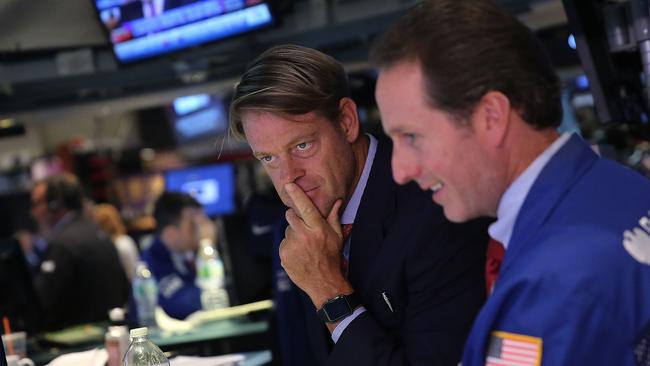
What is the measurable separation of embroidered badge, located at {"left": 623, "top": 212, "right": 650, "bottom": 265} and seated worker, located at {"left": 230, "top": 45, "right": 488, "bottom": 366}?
53 centimetres

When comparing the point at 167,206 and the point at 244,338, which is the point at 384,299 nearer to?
the point at 244,338

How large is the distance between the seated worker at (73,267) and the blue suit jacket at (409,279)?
414 centimetres

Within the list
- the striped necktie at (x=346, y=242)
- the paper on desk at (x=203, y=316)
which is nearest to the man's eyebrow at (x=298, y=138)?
the striped necktie at (x=346, y=242)

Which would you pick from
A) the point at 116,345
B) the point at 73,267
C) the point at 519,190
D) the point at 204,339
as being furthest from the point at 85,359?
the point at 73,267

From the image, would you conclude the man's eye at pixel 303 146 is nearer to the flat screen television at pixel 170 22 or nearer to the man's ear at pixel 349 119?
the man's ear at pixel 349 119

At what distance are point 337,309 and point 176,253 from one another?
3.83 meters

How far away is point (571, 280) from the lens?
1.39 m

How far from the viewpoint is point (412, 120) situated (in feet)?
5.18

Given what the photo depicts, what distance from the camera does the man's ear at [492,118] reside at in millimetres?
1524

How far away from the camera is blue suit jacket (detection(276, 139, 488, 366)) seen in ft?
6.46

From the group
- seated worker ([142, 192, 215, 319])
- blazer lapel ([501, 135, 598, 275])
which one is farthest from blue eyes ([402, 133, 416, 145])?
seated worker ([142, 192, 215, 319])

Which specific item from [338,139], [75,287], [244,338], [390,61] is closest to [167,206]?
[75,287]

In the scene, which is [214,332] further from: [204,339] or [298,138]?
[298,138]

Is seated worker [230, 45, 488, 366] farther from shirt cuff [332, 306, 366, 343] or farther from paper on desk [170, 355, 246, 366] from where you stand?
paper on desk [170, 355, 246, 366]
